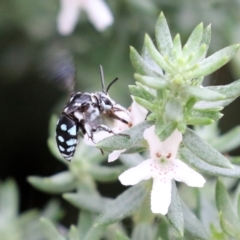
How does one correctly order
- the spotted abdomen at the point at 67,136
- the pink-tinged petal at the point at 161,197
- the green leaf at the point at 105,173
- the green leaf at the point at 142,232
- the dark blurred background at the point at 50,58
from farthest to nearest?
the dark blurred background at the point at 50,58 → the green leaf at the point at 105,173 → the green leaf at the point at 142,232 → the spotted abdomen at the point at 67,136 → the pink-tinged petal at the point at 161,197

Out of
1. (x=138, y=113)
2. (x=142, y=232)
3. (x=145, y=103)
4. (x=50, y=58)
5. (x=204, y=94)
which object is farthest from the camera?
(x=50, y=58)

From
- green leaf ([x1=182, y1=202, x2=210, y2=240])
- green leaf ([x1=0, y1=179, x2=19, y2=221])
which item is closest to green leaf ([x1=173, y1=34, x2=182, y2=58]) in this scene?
green leaf ([x1=182, y1=202, x2=210, y2=240])

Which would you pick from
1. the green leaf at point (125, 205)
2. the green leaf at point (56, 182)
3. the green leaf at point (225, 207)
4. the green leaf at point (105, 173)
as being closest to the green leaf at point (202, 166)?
the green leaf at point (225, 207)

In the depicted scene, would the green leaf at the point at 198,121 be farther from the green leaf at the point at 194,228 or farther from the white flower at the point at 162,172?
the green leaf at the point at 194,228

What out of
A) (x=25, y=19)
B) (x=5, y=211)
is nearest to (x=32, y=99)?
(x=25, y=19)

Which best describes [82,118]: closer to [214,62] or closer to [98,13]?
[214,62]

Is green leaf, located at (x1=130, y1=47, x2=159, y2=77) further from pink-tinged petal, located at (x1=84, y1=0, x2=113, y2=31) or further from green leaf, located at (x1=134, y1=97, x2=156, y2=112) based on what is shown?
pink-tinged petal, located at (x1=84, y1=0, x2=113, y2=31)

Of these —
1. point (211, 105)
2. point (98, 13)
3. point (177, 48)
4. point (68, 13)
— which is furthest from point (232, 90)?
point (68, 13)
